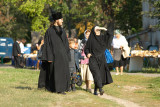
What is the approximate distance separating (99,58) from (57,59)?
1319 millimetres

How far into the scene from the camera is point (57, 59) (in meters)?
11.6

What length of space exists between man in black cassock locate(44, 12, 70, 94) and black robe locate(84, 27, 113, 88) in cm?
88

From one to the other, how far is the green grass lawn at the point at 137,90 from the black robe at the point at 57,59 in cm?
177

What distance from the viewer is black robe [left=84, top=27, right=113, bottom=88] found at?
1227 centimetres

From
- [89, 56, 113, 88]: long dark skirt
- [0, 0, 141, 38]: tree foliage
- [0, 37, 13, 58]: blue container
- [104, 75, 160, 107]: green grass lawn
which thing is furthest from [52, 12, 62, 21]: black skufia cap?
[0, 37, 13, 58]: blue container

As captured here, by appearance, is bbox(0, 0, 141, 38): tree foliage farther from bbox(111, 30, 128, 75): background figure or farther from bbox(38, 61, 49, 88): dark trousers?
bbox(38, 61, 49, 88): dark trousers

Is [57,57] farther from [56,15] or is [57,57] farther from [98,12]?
[98,12]

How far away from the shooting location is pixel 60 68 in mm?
11641

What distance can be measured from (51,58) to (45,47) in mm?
338

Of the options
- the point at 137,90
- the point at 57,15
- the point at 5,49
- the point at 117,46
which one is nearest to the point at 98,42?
the point at 57,15

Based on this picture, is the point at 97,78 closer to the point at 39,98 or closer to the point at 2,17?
the point at 39,98

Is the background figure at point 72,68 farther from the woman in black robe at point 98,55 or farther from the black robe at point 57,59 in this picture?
the black robe at point 57,59

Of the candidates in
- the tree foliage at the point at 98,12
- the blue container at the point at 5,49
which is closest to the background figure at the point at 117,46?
the tree foliage at the point at 98,12

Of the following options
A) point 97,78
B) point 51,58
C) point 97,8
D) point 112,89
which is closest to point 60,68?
point 51,58
